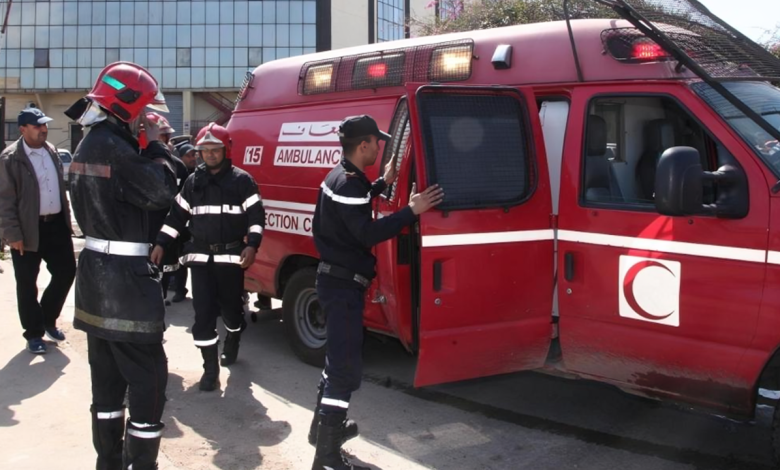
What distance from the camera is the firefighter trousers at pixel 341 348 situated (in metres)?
4.25

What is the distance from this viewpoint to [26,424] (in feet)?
16.3

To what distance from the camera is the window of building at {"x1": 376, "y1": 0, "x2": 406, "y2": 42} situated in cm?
5450

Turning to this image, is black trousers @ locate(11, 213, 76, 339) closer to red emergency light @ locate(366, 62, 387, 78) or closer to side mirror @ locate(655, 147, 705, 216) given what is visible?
red emergency light @ locate(366, 62, 387, 78)

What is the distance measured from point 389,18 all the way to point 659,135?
173ft

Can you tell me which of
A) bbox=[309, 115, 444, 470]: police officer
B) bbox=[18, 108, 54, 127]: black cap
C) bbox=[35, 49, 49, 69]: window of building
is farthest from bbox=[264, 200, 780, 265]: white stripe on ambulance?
bbox=[35, 49, 49, 69]: window of building

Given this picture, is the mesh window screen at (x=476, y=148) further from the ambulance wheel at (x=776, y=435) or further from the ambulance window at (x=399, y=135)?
the ambulance wheel at (x=776, y=435)

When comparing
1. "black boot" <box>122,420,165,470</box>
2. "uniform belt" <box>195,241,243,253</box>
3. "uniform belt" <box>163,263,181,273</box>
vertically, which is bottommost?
"black boot" <box>122,420,165,470</box>

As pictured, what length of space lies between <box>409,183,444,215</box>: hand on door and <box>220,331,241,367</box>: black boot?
8.96 ft

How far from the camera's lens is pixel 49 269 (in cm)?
656

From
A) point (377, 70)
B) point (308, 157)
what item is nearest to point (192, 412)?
point (308, 157)

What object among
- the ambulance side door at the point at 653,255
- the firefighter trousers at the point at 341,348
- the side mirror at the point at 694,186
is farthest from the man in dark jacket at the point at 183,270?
the side mirror at the point at 694,186

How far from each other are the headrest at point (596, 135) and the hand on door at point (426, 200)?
1.04m

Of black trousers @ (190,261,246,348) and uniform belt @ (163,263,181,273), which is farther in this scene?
uniform belt @ (163,263,181,273)

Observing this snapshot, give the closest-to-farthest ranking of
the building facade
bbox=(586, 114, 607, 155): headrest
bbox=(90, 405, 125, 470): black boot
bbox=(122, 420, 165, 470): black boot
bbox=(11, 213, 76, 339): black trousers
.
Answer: bbox=(122, 420, 165, 470): black boot, bbox=(90, 405, 125, 470): black boot, bbox=(586, 114, 607, 155): headrest, bbox=(11, 213, 76, 339): black trousers, the building facade
